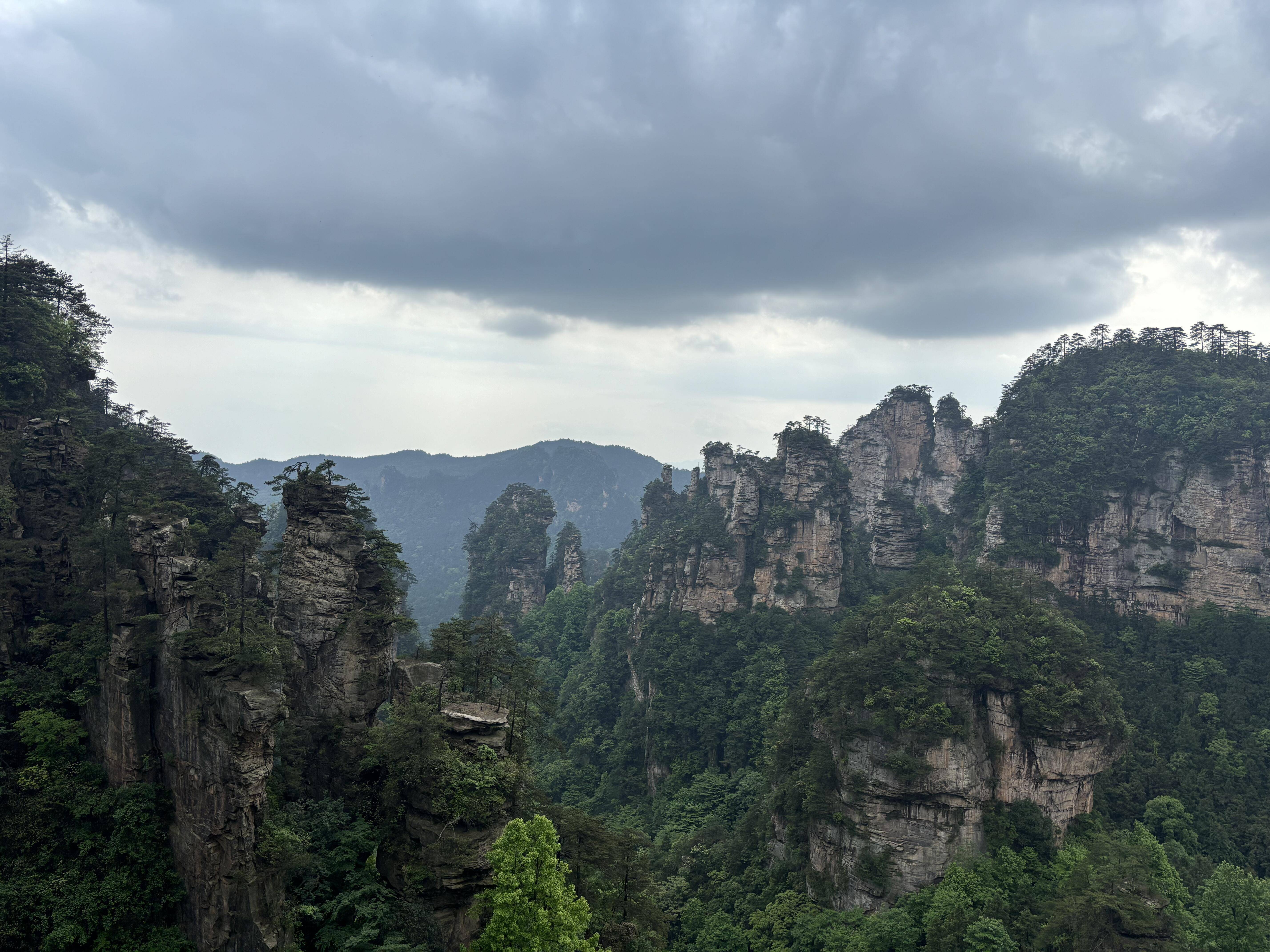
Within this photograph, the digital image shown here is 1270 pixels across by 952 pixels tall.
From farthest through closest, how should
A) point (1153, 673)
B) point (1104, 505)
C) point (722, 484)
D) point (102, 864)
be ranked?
point (722, 484), point (1104, 505), point (1153, 673), point (102, 864)

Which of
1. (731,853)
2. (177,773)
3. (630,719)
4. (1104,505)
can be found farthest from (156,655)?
(1104,505)

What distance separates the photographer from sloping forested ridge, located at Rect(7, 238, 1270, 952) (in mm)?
22516

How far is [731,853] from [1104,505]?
132ft

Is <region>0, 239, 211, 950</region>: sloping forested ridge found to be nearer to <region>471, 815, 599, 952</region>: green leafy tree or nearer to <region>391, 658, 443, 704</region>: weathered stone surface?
<region>391, 658, 443, 704</region>: weathered stone surface

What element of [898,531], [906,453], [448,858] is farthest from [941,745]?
[906,453]

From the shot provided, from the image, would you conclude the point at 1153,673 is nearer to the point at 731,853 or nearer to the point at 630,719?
the point at 731,853

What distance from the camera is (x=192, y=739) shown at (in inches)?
887

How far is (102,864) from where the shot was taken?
2238cm

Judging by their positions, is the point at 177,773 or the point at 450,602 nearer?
the point at 177,773

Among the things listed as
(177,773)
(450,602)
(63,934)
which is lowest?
(450,602)

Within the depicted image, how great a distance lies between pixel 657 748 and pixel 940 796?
95.2 feet

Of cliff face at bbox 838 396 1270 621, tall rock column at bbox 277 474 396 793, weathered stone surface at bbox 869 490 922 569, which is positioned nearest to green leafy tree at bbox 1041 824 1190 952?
cliff face at bbox 838 396 1270 621

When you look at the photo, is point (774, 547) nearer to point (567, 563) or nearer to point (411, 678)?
point (567, 563)

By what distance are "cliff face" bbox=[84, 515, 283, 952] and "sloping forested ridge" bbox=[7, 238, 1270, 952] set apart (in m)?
0.27
